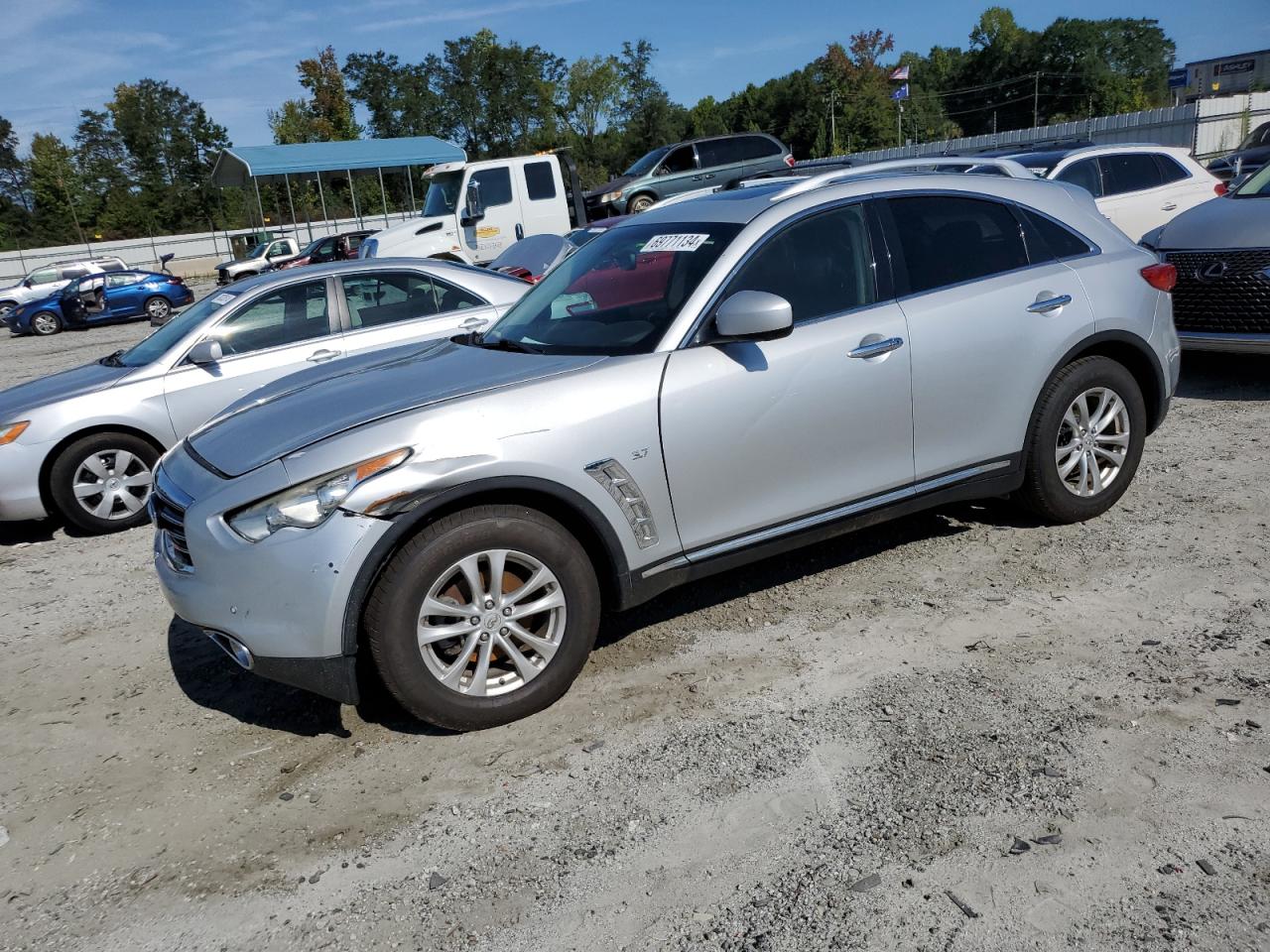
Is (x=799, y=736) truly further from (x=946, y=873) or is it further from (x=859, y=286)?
(x=859, y=286)

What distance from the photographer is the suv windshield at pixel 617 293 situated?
397 cm

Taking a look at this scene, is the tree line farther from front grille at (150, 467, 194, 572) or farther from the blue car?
front grille at (150, 467, 194, 572)

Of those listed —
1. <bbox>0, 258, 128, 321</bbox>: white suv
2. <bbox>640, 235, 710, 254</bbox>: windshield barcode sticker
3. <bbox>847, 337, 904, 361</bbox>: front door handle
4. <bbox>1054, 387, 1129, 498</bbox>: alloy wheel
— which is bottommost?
<bbox>1054, 387, 1129, 498</bbox>: alloy wheel

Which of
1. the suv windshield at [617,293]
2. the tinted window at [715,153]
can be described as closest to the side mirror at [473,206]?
the tinted window at [715,153]

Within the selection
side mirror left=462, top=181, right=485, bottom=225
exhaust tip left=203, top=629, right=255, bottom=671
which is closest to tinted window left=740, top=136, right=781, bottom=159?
side mirror left=462, top=181, right=485, bottom=225

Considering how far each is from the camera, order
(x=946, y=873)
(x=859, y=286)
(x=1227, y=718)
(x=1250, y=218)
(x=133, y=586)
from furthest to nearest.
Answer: (x=1250, y=218) < (x=133, y=586) < (x=859, y=286) < (x=1227, y=718) < (x=946, y=873)

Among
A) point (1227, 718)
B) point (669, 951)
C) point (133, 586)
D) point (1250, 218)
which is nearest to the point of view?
point (669, 951)

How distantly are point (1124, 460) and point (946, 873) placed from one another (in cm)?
306

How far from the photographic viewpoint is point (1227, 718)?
10.6ft

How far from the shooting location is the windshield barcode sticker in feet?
13.8

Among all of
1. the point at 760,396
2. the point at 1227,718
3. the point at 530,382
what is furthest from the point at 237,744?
the point at 1227,718

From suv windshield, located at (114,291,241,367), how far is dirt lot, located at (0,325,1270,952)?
2.67 m

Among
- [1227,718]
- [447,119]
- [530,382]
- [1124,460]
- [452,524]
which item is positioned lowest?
[1227,718]

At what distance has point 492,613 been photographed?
3416 mm
